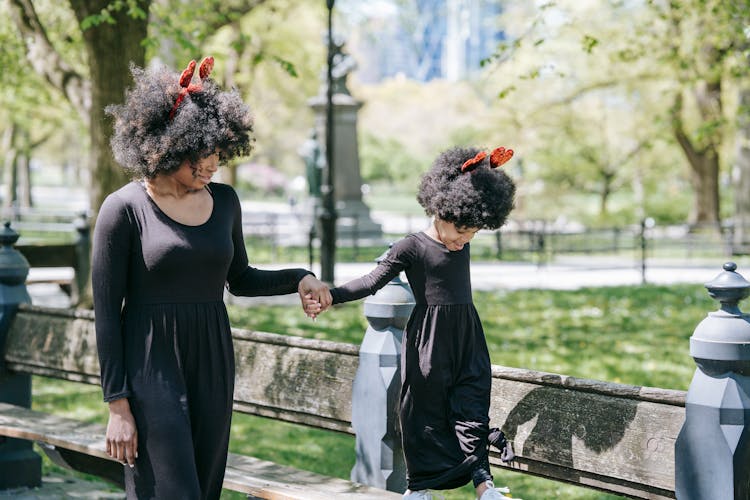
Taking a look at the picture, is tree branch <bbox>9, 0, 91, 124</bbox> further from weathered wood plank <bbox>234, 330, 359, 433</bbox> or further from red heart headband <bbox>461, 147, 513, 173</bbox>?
red heart headband <bbox>461, 147, 513, 173</bbox>

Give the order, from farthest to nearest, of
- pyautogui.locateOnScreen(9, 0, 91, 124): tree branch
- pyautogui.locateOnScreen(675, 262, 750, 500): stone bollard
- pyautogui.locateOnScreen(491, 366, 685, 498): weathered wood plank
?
pyautogui.locateOnScreen(9, 0, 91, 124): tree branch → pyautogui.locateOnScreen(491, 366, 685, 498): weathered wood plank → pyautogui.locateOnScreen(675, 262, 750, 500): stone bollard

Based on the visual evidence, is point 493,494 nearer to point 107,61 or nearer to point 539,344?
point 539,344

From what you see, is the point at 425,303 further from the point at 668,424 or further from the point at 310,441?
the point at 310,441

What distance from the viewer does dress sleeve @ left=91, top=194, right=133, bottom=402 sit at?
312cm

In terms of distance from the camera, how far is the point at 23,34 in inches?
441

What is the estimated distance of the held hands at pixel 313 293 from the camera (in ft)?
12.3

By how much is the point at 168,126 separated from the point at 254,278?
74cm

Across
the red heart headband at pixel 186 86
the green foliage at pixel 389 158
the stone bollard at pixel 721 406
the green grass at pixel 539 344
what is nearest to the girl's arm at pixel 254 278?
the red heart headband at pixel 186 86

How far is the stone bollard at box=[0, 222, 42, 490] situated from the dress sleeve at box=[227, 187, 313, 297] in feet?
7.49

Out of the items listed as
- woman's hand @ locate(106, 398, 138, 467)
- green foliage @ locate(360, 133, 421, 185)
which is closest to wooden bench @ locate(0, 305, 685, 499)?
woman's hand @ locate(106, 398, 138, 467)

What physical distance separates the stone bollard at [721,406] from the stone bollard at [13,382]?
12.4ft

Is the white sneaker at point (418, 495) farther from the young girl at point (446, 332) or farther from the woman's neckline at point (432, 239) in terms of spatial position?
the woman's neckline at point (432, 239)

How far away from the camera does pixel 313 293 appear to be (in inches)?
148

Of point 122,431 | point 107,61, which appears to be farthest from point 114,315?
point 107,61
